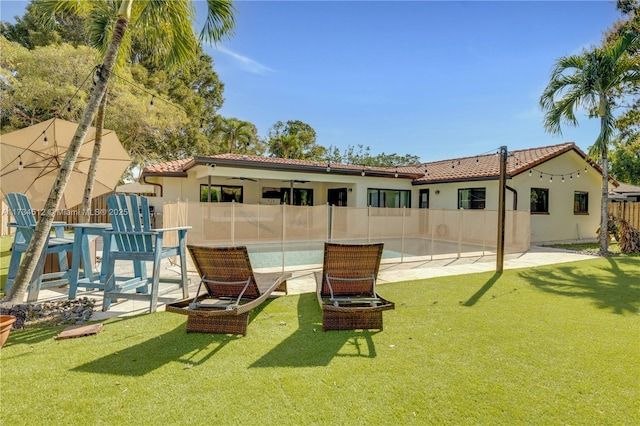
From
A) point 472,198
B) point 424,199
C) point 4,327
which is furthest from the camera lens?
point 424,199

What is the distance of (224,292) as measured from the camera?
4457mm

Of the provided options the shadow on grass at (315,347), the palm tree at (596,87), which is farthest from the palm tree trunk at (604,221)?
the shadow on grass at (315,347)

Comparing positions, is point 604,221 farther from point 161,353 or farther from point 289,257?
point 161,353

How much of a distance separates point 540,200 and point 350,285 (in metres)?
15.1

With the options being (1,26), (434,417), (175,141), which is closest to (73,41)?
(1,26)

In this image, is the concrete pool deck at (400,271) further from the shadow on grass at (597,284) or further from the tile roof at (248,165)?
the tile roof at (248,165)

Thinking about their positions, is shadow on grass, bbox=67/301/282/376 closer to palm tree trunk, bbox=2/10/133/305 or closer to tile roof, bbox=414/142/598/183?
palm tree trunk, bbox=2/10/133/305

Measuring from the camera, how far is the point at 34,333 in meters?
4.02

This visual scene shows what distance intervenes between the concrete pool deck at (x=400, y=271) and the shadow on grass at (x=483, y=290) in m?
0.67

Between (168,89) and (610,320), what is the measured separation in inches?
1017

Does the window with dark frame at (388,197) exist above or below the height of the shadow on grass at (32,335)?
above

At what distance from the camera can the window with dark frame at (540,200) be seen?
15.7 m

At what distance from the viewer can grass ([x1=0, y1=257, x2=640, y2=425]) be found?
2.53 metres

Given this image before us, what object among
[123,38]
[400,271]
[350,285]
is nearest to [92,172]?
[123,38]
